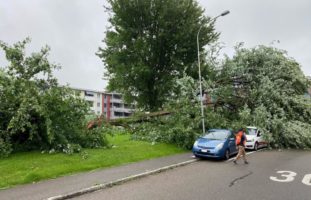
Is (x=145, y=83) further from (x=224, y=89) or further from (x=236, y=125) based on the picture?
(x=236, y=125)

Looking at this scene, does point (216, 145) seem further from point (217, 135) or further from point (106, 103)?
point (106, 103)

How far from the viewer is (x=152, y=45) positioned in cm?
2959

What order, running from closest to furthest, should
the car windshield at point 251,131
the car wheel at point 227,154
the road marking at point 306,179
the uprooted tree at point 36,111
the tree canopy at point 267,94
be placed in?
the road marking at point 306,179 < the uprooted tree at point 36,111 < the car wheel at point 227,154 < the car windshield at point 251,131 < the tree canopy at point 267,94

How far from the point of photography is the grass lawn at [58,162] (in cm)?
1048

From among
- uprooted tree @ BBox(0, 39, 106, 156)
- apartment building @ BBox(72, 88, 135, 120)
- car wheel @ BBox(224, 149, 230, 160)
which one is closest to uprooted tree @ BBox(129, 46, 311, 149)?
car wheel @ BBox(224, 149, 230, 160)

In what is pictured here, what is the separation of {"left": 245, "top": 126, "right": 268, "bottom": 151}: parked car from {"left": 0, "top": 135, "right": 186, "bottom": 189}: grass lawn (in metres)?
6.86

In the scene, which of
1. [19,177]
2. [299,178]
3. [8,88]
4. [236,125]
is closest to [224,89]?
[236,125]

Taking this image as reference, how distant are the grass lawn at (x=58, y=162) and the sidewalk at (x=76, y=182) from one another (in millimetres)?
590

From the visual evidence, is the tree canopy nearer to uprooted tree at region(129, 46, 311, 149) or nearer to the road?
uprooted tree at region(129, 46, 311, 149)

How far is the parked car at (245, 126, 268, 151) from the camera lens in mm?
21141

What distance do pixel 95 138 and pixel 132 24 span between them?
15.8 m

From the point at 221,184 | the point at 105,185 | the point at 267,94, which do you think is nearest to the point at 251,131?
the point at 267,94

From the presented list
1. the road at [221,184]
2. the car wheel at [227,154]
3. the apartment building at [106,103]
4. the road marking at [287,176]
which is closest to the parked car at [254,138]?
the car wheel at [227,154]

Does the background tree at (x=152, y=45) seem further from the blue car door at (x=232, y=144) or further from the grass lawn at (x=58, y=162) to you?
the grass lawn at (x=58, y=162)
